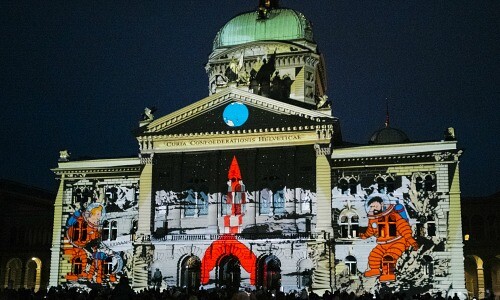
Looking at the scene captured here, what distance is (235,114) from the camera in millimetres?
51969

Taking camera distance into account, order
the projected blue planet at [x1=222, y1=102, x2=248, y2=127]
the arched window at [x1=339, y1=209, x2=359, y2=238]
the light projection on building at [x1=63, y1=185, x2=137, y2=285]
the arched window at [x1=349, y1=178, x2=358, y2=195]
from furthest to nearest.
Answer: the light projection on building at [x1=63, y1=185, x2=137, y2=285] < the projected blue planet at [x1=222, y1=102, x2=248, y2=127] < the arched window at [x1=349, y1=178, x2=358, y2=195] < the arched window at [x1=339, y1=209, x2=359, y2=238]

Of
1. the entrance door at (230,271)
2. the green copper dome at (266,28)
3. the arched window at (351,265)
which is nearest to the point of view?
the arched window at (351,265)

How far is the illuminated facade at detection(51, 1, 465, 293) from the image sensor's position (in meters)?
48.0

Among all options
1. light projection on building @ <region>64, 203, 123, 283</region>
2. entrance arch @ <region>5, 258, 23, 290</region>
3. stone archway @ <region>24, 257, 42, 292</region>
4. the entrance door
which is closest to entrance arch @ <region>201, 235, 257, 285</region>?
the entrance door

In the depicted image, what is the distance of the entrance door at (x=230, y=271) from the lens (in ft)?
167

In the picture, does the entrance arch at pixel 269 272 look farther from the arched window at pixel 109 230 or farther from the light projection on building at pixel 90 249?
the arched window at pixel 109 230

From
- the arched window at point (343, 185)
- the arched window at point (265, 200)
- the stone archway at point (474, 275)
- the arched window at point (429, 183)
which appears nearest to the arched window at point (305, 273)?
the arched window at point (265, 200)

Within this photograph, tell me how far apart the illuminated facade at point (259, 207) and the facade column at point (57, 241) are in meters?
0.12

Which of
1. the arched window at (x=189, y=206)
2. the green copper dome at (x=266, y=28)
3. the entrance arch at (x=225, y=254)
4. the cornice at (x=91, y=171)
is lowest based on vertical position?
the entrance arch at (x=225, y=254)

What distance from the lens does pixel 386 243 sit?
48.1 m

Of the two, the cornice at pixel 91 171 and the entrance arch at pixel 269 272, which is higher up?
the cornice at pixel 91 171

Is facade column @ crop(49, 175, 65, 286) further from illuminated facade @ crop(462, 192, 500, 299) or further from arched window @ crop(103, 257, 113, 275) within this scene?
illuminated facade @ crop(462, 192, 500, 299)

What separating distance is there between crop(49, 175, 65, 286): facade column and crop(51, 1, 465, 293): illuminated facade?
12 centimetres

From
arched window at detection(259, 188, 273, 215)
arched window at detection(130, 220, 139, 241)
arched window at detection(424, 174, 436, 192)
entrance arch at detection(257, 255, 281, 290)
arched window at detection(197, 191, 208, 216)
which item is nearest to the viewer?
arched window at detection(424, 174, 436, 192)
